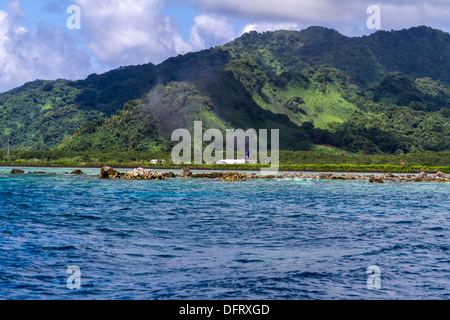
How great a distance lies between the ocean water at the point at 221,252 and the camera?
1941 centimetres

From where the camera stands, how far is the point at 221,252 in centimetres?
2642

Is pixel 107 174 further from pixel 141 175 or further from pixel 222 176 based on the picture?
A: pixel 222 176

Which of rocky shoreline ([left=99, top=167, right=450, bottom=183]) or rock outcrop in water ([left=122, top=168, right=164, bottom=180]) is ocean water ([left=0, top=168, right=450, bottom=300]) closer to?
rock outcrop in water ([left=122, top=168, right=164, bottom=180])

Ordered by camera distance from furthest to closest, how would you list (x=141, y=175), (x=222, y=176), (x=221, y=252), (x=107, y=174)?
(x=222, y=176), (x=107, y=174), (x=141, y=175), (x=221, y=252)

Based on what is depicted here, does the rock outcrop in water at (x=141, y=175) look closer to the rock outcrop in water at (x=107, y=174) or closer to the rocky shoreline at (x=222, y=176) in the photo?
the rocky shoreline at (x=222, y=176)

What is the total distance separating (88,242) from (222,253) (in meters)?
7.71

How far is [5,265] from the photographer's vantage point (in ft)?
74.0

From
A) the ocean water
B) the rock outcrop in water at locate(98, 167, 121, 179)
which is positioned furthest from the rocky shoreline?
the ocean water

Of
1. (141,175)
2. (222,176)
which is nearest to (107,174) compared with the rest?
(141,175)

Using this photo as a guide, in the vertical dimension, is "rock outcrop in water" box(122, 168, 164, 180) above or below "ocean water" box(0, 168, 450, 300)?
above

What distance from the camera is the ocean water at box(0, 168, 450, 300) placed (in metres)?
19.4

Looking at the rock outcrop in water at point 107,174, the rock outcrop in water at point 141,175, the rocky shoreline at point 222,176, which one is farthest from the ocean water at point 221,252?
the rock outcrop in water at point 107,174
